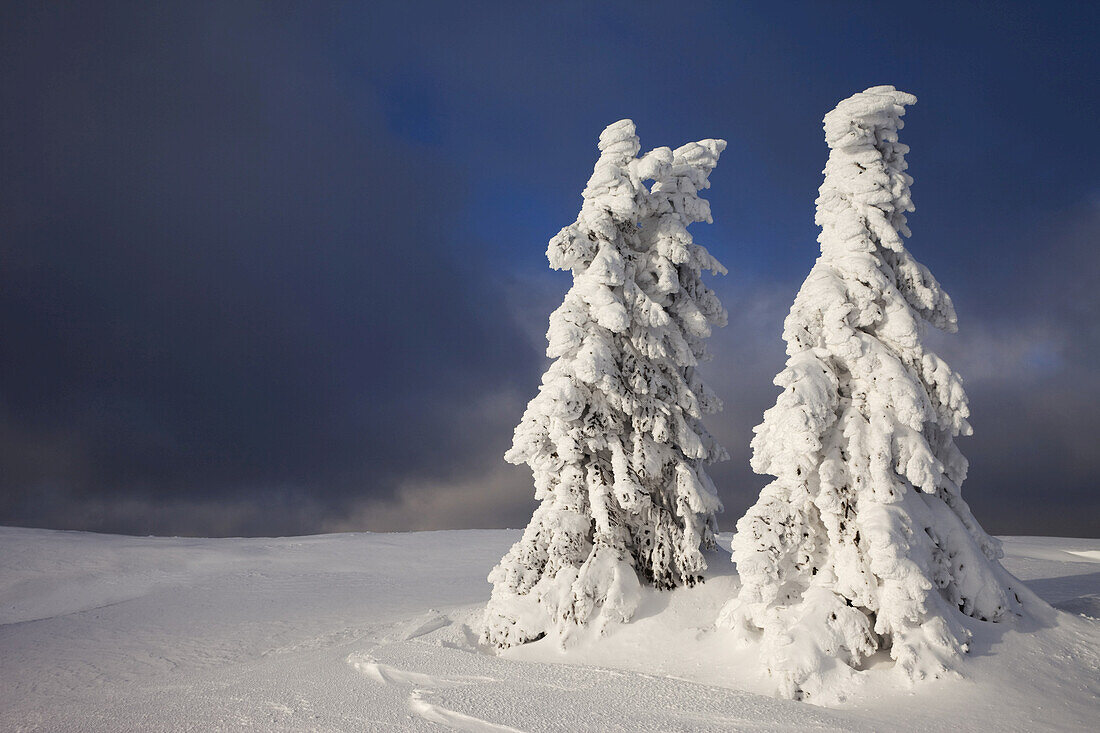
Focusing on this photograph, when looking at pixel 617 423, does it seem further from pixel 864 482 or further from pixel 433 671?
pixel 433 671

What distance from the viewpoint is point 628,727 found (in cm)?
888

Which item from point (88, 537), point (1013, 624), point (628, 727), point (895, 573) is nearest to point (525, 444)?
point (628, 727)

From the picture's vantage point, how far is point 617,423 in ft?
48.6

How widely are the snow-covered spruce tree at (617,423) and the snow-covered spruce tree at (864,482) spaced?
275 centimetres

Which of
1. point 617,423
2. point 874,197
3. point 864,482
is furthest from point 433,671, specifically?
point 874,197

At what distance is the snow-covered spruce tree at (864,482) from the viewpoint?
995 centimetres

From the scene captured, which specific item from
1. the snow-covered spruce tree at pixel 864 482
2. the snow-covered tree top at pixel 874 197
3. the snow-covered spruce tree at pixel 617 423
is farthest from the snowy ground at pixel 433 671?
the snow-covered tree top at pixel 874 197

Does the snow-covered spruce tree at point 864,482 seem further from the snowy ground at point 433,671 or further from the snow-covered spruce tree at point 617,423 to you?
the snow-covered spruce tree at point 617,423

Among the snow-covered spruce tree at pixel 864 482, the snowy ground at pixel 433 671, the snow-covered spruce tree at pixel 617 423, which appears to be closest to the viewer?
the snowy ground at pixel 433 671

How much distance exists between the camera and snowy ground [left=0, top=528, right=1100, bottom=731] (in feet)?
30.0

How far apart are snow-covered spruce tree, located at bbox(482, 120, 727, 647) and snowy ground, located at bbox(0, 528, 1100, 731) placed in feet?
3.28

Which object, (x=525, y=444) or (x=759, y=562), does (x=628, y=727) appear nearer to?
(x=759, y=562)

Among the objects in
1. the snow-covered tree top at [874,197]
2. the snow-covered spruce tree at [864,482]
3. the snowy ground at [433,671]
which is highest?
the snow-covered tree top at [874,197]

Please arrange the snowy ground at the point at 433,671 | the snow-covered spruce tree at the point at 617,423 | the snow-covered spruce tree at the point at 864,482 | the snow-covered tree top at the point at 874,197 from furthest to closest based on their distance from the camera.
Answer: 1. the snow-covered spruce tree at the point at 617,423
2. the snow-covered tree top at the point at 874,197
3. the snow-covered spruce tree at the point at 864,482
4. the snowy ground at the point at 433,671
